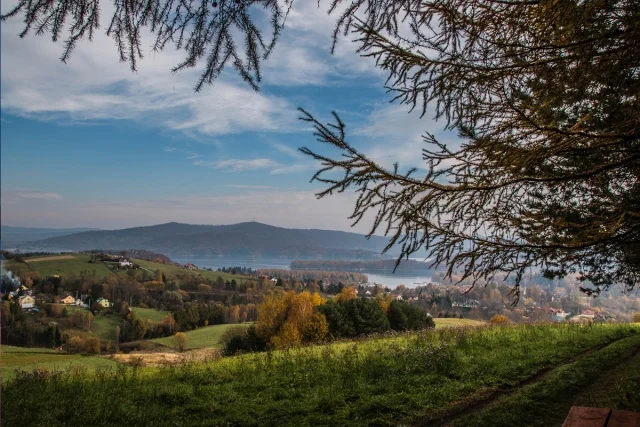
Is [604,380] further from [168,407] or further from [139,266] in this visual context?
[139,266]

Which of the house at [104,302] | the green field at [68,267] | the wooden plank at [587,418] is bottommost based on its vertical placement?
the house at [104,302]

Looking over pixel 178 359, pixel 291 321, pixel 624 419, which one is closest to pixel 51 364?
pixel 178 359

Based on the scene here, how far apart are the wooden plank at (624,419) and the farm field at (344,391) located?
220 cm

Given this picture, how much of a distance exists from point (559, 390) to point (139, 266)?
90936mm

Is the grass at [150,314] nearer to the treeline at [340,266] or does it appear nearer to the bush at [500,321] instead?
the bush at [500,321]

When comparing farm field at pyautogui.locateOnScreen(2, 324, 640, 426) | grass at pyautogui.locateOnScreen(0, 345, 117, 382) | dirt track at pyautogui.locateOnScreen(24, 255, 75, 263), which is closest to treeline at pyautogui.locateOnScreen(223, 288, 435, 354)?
grass at pyautogui.locateOnScreen(0, 345, 117, 382)

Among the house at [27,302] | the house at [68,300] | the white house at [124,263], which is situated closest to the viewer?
the house at [27,302]

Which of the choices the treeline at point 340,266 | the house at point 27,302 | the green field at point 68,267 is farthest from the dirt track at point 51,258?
the treeline at point 340,266

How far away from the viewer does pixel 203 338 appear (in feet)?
169

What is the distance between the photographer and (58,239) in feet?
394

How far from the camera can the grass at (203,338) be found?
157 ft

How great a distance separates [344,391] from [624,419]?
4144 mm

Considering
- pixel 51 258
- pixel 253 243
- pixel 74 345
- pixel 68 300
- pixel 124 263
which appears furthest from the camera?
pixel 253 243

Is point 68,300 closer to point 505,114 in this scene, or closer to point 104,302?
point 104,302
